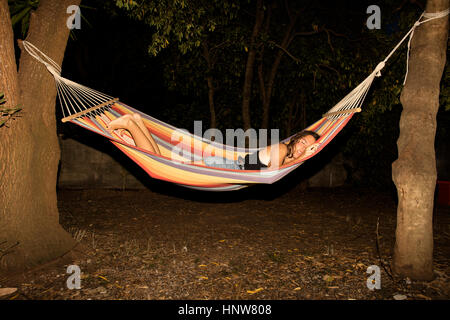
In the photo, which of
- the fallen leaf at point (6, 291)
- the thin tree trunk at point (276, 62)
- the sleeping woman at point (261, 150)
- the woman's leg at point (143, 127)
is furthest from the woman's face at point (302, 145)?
the fallen leaf at point (6, 291)

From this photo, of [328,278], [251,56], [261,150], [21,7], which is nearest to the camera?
[328,278]

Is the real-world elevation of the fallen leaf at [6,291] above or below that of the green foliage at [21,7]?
below

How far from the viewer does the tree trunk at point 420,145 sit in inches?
68.6

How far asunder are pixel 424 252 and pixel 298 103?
3211 mm

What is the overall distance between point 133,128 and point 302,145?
1.38m

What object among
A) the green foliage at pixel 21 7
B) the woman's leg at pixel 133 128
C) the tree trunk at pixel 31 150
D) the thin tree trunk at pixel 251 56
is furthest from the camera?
the thin tree trunk at pixel 251 56

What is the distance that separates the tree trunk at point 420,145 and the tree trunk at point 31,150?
2142mm

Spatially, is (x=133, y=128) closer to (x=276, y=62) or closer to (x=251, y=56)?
(x=251, y=56)

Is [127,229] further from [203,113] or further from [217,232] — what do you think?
[203,113]

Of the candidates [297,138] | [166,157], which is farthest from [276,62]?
[166,157]

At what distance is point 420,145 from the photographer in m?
1.74

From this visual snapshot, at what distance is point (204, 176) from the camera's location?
83.0 inches

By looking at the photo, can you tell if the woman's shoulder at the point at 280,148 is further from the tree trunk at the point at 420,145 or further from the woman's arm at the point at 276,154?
the tree trunk at the point at 420,145

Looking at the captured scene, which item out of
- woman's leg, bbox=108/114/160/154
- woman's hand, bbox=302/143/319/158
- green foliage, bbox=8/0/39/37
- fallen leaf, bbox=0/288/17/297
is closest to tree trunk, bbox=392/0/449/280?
woman's hand, bbox=302/143/319/158
